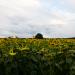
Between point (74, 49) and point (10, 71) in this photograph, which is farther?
point (74, 49)

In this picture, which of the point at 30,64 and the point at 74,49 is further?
the point at 74,49

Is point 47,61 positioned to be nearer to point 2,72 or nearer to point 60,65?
point 60,65

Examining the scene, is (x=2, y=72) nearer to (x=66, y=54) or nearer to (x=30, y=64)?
(x=30, y=64)

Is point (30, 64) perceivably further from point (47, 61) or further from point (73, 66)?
point (73, 66)

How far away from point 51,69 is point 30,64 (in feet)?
1.04

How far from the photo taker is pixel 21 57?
4969 millimetres

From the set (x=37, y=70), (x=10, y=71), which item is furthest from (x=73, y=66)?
(x=10, y=71)

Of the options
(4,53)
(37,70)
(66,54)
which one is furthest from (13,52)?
(66,54)

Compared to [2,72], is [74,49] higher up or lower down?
higher up

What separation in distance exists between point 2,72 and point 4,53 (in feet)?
1.06

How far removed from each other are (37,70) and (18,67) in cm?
28

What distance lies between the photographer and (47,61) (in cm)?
492

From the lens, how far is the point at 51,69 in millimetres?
4926

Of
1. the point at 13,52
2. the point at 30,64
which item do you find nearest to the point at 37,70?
the point at 30,64
